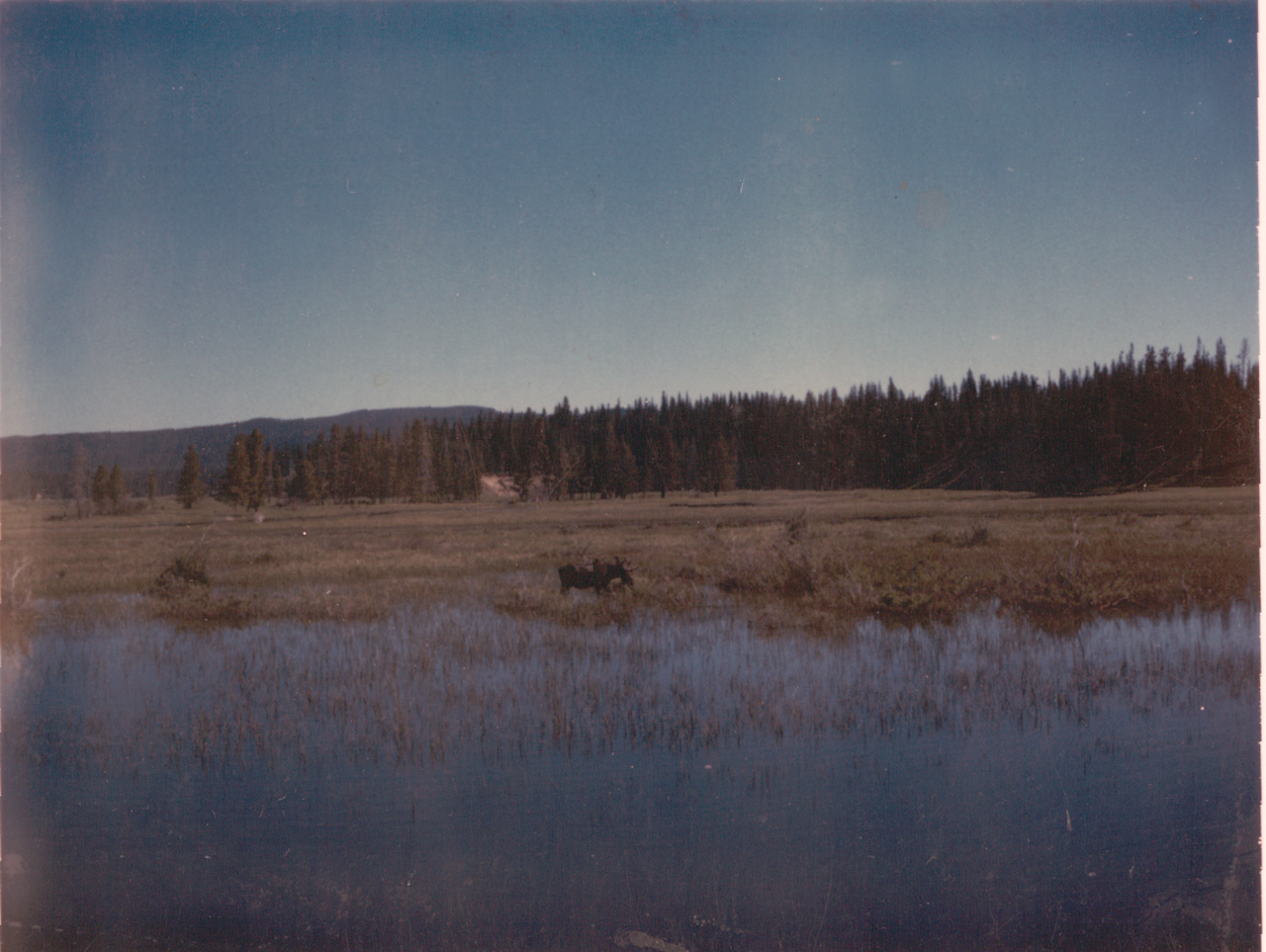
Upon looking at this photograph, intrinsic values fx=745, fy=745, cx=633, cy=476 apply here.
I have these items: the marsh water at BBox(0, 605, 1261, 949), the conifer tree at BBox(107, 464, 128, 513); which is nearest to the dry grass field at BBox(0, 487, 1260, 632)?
the conifer tree at BBox(107, 464, 128, 513)

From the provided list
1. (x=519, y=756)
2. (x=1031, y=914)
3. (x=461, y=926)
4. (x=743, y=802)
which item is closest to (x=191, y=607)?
(x=519, y=756)

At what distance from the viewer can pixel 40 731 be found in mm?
7125

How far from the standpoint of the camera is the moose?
11000 mm

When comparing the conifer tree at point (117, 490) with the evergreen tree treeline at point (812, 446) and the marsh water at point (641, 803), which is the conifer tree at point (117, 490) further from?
the marsh water at point (641, 803)

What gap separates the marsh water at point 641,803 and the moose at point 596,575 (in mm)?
2444

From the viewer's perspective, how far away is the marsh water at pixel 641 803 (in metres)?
5.04

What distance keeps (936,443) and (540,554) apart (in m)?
7.41

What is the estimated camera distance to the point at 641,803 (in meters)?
5.80

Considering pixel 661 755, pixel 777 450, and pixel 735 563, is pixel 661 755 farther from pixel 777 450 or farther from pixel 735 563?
pixel 777 450

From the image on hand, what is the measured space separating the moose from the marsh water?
2444 millimetres

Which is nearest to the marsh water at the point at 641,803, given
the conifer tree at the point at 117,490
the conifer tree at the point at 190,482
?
the conifer tree at the point at 190,482

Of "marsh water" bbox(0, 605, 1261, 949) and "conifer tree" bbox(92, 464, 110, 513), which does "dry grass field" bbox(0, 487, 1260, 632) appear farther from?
"marsh water" bbox(0, 605, 1261, 949)

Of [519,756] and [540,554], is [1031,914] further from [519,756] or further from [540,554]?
[540,554]

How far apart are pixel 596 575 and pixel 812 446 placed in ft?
12.6
